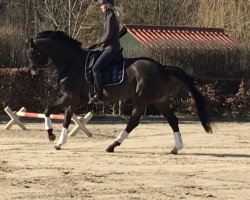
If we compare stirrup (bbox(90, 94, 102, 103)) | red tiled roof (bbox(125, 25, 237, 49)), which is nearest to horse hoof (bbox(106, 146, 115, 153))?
stirrup (bbox(90, 94, 102, 103))

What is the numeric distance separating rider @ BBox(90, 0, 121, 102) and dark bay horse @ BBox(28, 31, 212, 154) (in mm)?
342

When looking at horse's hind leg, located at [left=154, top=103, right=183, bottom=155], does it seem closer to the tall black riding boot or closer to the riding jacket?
the tall black riding boot

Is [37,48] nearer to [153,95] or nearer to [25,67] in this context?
[153,95]

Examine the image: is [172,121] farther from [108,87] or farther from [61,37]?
[61,37]

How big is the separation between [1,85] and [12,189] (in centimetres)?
1333

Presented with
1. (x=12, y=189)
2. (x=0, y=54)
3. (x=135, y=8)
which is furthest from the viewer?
(x=135, y=8)

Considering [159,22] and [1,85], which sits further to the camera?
[159,22]

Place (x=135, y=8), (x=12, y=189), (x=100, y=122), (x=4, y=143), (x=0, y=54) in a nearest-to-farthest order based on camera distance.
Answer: (x=12, y=189)
(x=4, y=143)
(x=100, y=122)
(x=0, y=54)
(x=135, y=8)

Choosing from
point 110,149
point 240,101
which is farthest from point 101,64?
point 240,101

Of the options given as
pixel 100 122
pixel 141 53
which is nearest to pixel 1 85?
pixel 100 122

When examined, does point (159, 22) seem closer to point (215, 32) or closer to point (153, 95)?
point (215, 32)

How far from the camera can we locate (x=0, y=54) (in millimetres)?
24984

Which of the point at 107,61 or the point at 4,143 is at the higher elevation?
the point at 107,61

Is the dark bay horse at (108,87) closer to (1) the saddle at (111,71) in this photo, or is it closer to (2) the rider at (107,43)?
(1) the saddle at (111,71)
